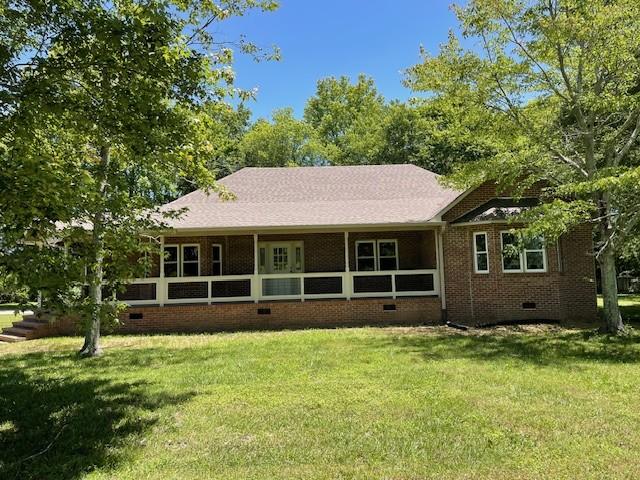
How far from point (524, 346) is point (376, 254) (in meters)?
7.93

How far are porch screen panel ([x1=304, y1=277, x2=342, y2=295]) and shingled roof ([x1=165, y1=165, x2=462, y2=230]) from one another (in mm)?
2267

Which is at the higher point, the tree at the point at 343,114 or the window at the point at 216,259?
the tree at the point at 343,114

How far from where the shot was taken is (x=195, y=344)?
41.7 ft

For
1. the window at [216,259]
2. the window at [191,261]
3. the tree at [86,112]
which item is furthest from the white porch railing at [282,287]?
the tree at [86,112]

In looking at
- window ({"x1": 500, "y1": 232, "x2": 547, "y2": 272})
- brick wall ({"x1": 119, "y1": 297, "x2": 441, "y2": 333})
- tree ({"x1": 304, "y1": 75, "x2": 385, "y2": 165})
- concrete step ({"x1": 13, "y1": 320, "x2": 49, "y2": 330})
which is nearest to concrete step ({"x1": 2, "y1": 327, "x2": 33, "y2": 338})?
concrete step ({"x1": 13, "y1": 320, "x2": 49, "y2": 330})

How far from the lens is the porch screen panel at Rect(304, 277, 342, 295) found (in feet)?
55.9

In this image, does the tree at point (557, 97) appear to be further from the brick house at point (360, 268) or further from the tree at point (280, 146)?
the tree at point (280, 146)

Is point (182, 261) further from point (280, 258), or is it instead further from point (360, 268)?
point (360, 268)

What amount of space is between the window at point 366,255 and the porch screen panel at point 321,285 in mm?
1443

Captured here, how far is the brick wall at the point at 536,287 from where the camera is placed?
49.4 feet

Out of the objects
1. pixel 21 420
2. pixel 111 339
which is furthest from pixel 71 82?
pixel 111 339

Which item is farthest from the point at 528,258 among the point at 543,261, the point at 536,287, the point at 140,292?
the point at 140,292

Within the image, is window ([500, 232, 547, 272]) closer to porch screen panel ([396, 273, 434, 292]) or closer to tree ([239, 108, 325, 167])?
porch screen panel ([396, 273, 434, 292])

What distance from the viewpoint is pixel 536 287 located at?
1515 cm
